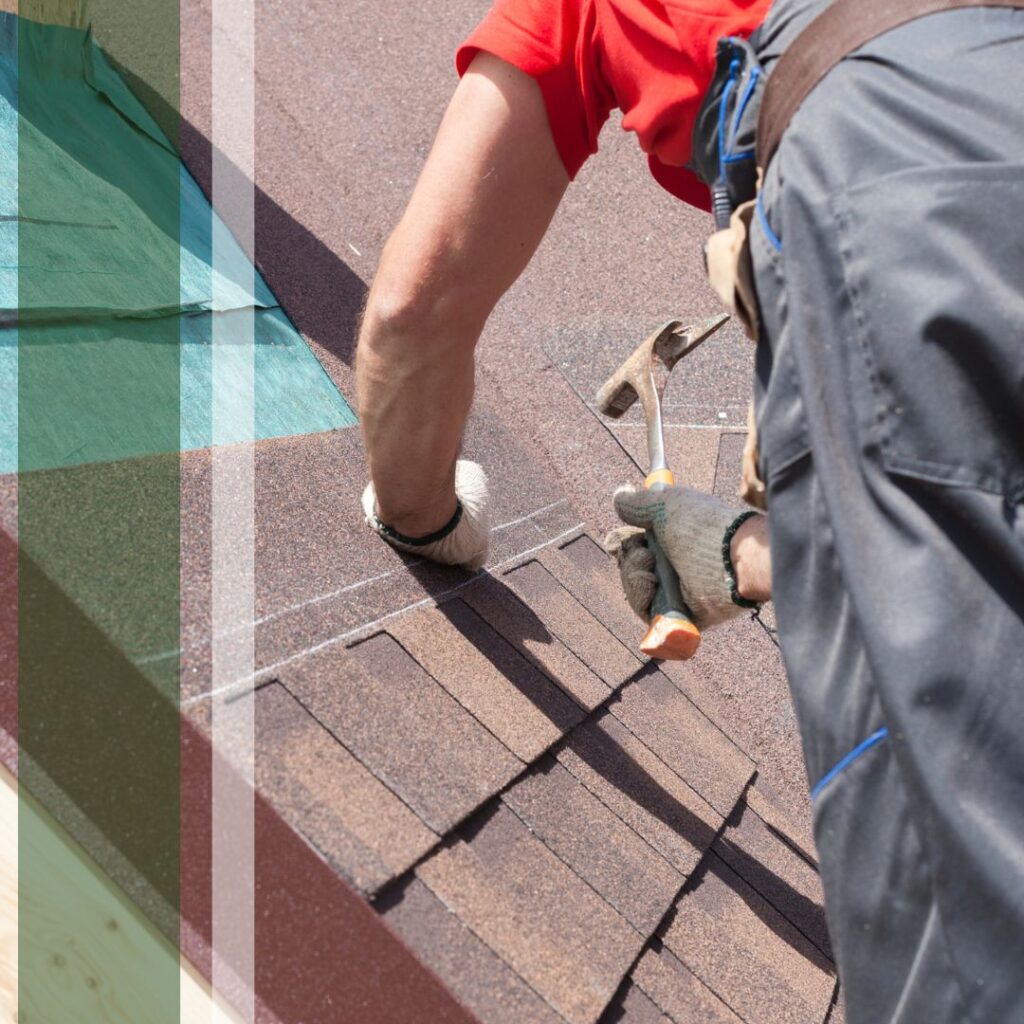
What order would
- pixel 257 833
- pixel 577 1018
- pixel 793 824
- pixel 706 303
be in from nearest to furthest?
pixel 257 833 → pixel 577 1018 → pixel 793 824 → pixel 706 303

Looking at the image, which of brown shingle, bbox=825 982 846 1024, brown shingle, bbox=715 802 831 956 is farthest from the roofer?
brown shingle, bbox=715 802 831 956

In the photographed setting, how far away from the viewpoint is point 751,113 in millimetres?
1533

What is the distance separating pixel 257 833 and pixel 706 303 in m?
3.04

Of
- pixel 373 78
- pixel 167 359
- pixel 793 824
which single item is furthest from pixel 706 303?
pixel 167 359

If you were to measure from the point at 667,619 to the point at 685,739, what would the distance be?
1.96 ft

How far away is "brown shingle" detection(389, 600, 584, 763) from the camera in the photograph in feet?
6.53

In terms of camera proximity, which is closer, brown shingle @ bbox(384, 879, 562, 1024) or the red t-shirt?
brown shingle @ bbox(384, 879, 562, 1024)

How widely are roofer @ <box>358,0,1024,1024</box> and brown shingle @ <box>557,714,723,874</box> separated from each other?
781mm

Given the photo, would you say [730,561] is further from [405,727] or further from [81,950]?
[81,950]

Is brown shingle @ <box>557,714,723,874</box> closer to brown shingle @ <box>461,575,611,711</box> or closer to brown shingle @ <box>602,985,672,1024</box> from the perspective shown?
brown shingle @ <box>461,575,611,711</box>

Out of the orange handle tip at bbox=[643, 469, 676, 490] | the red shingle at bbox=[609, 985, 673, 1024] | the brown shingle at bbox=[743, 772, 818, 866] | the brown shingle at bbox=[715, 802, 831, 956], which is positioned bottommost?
the brown shingle at bbox=[743, 772, 818, 866]

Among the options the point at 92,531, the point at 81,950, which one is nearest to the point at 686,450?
the point at 92,531

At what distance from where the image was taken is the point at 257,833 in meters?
1.48

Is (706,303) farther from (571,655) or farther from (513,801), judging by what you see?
(513,801)
